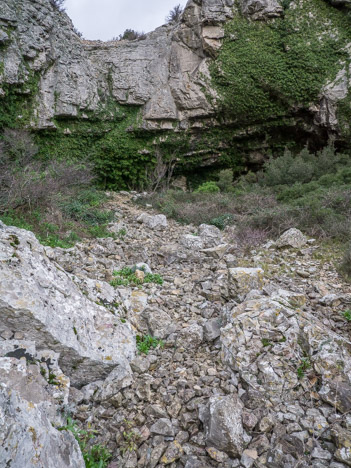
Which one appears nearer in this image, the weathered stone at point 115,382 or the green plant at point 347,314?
the weathered stone at point 115,382

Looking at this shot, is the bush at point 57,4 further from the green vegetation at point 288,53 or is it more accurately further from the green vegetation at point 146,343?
the green vegetation at point 146,343

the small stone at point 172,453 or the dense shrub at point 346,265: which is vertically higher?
the dense shrub at point 346,265

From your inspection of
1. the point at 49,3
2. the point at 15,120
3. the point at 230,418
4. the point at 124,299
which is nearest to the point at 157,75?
the point at 49,3

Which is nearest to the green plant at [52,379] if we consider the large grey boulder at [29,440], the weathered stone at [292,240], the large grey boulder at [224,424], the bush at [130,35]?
the large grey boulder at [29,440]

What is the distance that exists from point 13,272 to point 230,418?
5.90ft

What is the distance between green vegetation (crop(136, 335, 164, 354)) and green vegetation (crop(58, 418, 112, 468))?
74 centimetres

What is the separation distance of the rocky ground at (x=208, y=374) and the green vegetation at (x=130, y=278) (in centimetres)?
16

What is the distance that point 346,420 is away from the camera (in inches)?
63.8

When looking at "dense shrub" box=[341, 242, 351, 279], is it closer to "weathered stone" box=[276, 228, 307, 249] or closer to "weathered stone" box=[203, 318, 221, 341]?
"weathered stone" box=[276, 228, 307, 249]

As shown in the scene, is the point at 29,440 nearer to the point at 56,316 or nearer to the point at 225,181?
the point at 56,316

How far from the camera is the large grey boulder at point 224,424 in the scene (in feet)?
5.03

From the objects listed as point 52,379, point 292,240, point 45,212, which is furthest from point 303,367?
point 45,212

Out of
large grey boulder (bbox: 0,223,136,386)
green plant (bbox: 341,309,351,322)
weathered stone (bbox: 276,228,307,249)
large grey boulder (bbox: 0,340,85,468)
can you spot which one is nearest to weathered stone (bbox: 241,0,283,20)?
weathered stone (bbox: 276,228,307,249)

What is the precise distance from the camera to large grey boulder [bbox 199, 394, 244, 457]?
5.03ft
